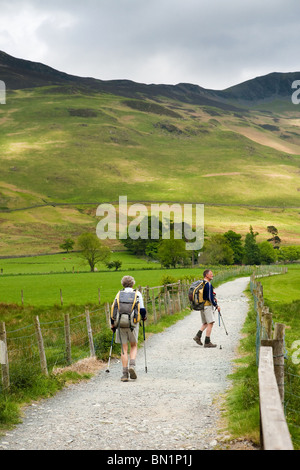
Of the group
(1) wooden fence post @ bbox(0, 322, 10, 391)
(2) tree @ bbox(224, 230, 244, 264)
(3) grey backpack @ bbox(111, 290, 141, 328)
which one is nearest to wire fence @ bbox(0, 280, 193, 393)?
(1) wooden fence post @ bbox(0, 322, 10, 391)

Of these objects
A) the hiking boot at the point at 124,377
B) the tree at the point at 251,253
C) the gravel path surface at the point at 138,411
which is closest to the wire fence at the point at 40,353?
the gravel path surface at the point at 138,411

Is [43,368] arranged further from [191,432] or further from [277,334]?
[277,334]

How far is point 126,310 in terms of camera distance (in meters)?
12.2

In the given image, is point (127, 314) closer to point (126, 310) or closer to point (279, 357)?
point (126, 310)

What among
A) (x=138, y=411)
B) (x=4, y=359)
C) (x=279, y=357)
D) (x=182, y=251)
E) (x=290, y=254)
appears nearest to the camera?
(x=279, y=357)

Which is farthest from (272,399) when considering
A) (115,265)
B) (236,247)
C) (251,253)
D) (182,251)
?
(236,247)

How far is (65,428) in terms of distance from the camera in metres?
8.61

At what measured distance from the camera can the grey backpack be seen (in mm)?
12117

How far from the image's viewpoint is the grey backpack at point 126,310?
12.1 m

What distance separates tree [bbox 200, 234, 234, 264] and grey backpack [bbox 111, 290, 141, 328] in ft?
480

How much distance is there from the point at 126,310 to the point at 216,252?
5883 inches

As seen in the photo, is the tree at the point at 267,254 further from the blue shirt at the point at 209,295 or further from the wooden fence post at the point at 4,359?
the wooden fence post at the point at 4,359

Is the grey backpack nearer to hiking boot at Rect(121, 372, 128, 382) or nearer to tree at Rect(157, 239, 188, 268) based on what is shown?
hiking boot at Rect(121, 372, 128, 382)
